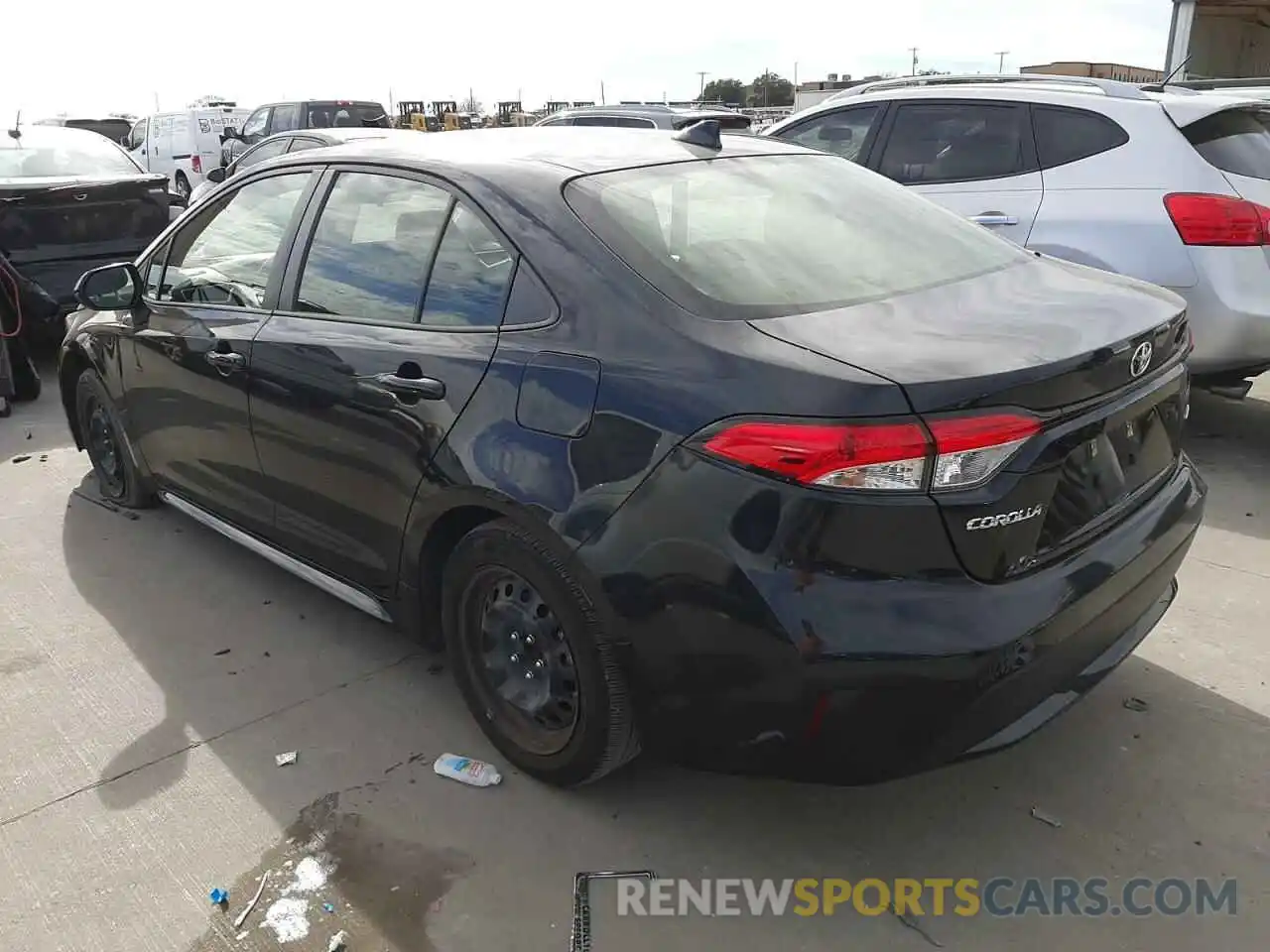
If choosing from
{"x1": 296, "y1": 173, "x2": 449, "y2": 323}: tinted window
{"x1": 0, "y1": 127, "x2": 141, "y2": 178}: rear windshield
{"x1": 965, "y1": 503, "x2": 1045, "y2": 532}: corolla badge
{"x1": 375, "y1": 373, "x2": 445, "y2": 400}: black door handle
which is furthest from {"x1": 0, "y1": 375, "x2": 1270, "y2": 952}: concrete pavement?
{"x1": 0, "y1": 127, "x2": 141, "y2": 178}: rear windshield

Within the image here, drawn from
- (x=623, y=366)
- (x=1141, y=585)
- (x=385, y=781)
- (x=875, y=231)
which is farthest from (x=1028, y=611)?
(x=385, y=781)

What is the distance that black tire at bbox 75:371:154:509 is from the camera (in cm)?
446

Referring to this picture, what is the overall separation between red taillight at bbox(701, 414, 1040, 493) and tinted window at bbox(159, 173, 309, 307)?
2.08m

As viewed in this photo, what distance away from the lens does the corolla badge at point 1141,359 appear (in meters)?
2.34

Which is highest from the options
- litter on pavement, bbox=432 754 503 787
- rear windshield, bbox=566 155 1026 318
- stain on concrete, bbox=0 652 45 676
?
rear windshield, bbox=566 155 1026 318

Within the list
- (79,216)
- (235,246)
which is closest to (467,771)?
(235,246)

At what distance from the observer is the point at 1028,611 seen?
2.10m

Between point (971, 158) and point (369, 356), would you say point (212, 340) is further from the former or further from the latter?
point (971, 158)

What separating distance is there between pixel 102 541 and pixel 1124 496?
400 cm

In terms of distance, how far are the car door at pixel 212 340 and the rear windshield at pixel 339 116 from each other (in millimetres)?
13052

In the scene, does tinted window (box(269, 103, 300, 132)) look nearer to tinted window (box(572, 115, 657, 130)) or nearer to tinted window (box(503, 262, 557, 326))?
tinted window (box(572, 115, 657, 130))

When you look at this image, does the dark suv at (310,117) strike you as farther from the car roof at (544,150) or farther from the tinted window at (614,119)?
the car roof at (544,150)

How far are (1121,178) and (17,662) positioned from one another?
5.16 metres

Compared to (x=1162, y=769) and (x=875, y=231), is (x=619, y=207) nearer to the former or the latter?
(x=875, y=231)
